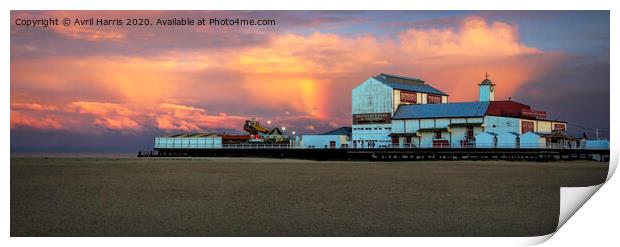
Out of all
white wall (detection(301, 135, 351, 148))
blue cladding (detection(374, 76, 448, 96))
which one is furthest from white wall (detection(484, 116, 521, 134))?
white wall (detection(301, 135, 351, 148))

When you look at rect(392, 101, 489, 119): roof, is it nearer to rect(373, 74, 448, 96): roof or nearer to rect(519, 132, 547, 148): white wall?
rect(373, 74, 448, 96): roof

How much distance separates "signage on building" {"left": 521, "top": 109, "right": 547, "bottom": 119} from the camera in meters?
46.8

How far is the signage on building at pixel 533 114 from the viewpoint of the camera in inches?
1844

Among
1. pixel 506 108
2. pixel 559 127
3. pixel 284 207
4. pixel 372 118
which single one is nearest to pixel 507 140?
pixel 506 108

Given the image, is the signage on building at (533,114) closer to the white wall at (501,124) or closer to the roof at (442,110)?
the white wall at (501,124)

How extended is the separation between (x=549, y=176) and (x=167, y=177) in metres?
13.1

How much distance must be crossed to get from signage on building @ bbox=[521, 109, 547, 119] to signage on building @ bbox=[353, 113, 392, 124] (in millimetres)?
9616

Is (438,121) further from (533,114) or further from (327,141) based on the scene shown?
(327,141)

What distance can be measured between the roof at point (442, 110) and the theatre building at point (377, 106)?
979mm

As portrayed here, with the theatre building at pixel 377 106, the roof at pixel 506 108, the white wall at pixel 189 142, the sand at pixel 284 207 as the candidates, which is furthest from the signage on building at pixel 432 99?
the sand at pixel 284 207

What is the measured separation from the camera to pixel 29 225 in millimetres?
12016
